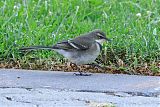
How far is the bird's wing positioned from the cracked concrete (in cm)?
33

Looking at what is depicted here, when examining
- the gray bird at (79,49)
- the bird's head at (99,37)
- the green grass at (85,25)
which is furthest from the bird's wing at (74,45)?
the green grass at (85,25)

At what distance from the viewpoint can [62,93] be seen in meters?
5.45

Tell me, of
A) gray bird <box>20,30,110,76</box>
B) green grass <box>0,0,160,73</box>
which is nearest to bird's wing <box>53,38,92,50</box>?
gray bird <box>20,30,110,76</box>

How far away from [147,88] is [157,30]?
2.20 metres

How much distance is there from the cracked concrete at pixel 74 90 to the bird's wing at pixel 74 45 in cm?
33

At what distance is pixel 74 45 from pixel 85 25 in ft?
4.42

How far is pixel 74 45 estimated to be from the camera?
674 cm

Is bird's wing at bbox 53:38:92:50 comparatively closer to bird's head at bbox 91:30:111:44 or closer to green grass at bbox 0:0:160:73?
bird's head at bbox 91:30:111:44

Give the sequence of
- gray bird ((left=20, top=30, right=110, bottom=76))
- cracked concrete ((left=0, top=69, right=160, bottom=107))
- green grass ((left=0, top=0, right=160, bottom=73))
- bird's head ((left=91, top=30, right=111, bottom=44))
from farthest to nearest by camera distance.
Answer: green grass ((left=0, top=0, right=160, bottom=73)) → bird's head ((left=91, top=30, right=111, bottom=44)) → gray bird ((left=20, top=30, right=110, bottom=76)) → cracked concrete ((left=0, top=69, right=160, bottom=107))

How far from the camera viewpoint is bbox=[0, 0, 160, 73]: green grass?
7043 millimetres

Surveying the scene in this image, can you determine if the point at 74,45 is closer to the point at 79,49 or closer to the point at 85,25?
the point at 79,49

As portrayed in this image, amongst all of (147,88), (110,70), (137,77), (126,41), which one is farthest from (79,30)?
(147,88)

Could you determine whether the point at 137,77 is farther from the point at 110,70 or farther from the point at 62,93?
the point at 62,93

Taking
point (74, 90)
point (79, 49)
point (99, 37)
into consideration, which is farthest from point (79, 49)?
point (74, 90)
